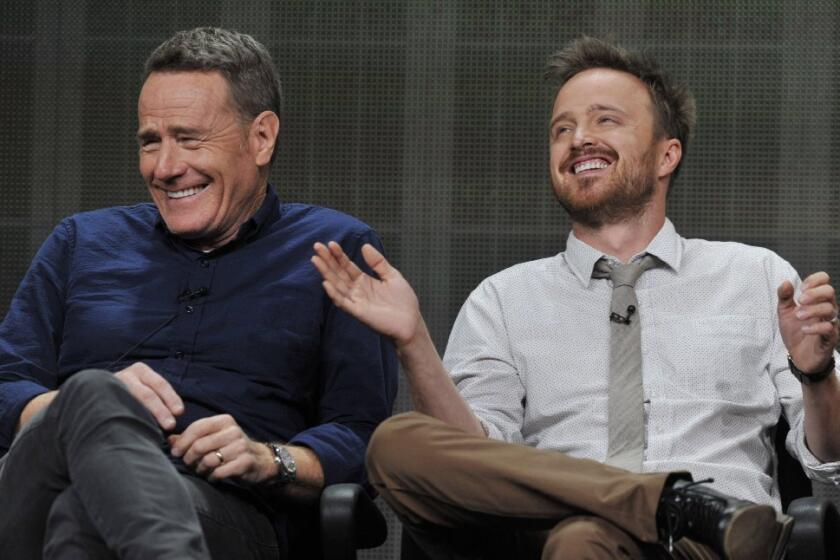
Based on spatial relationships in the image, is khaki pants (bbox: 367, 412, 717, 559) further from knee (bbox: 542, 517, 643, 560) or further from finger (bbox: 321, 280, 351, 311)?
finger (bbox: 321, 280, 351, 311)

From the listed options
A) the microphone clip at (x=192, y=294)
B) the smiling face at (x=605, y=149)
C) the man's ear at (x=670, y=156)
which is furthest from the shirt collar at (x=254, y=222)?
the man's ear at (x=670, y=156)

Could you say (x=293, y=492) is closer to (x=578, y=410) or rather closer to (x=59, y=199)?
(x=578, y=410)

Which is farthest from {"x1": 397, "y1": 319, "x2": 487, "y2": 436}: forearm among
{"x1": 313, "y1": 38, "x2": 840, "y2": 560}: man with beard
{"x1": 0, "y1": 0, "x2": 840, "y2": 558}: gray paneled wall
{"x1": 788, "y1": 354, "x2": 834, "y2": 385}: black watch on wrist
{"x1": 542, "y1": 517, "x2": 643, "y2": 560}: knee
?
{"x1": 0, "y1": 0, "x2": 840, "y2": 558}: gray paneled wall

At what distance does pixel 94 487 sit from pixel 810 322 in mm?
1265

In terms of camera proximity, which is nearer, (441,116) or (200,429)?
(200,429)

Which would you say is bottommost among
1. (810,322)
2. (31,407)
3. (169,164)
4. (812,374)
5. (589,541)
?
(589,541)

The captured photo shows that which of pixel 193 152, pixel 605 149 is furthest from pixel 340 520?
pixel 605 149

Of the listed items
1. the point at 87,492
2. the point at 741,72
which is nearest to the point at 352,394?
the point at 87,492

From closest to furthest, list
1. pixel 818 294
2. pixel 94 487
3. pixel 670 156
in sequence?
1. pixel 94 487
2. pixel 818 294
3. pixel 670 156

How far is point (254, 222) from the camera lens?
3139 mm

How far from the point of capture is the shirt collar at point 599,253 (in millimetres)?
3248

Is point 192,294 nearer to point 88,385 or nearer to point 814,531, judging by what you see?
point 88,385

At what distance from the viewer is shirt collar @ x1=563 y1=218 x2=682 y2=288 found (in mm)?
3248

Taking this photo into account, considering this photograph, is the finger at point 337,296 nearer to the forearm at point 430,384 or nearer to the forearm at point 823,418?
the forearm at point 430,384
